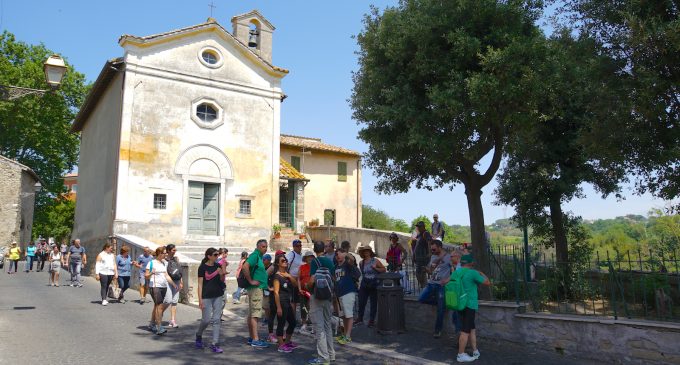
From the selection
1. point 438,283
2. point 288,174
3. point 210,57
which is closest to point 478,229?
point 438,283

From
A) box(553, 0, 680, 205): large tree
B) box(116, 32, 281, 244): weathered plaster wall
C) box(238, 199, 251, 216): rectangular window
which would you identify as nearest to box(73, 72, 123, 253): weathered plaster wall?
box(116, 32, 281, 244): weathered plaster wall

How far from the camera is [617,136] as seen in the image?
8320 millimetres

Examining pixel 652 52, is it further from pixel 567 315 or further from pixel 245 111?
pixel 245 111

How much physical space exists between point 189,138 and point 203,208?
2938 mm

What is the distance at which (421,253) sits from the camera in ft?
38.9

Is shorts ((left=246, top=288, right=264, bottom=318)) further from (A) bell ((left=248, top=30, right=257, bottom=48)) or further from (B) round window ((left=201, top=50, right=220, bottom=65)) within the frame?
(A) bell ((left=248, top=30, right=257, bottom=48))

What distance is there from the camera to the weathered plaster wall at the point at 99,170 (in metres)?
20.9

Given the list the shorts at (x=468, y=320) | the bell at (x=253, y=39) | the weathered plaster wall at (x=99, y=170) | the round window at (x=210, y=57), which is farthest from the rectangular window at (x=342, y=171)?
the shorts at (x=468, y=320)

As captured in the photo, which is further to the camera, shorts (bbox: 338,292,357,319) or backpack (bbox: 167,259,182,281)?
backpack (bbox: 167,259,182,281)

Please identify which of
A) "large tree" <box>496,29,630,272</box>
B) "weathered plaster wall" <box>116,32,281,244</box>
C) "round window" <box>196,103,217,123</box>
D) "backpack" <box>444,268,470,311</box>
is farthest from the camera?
"round window" <box>196,103,217,123</box>

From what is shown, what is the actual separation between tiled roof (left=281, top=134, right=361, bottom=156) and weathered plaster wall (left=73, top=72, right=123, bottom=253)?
1049cm

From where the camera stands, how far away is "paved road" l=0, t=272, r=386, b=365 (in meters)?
7.41

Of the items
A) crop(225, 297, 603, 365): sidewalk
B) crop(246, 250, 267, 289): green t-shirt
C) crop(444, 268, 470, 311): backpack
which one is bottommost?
crop(225, 297, 603, 365): sidewalk

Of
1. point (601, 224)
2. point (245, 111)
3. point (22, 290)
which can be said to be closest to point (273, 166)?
point (245, 111)
